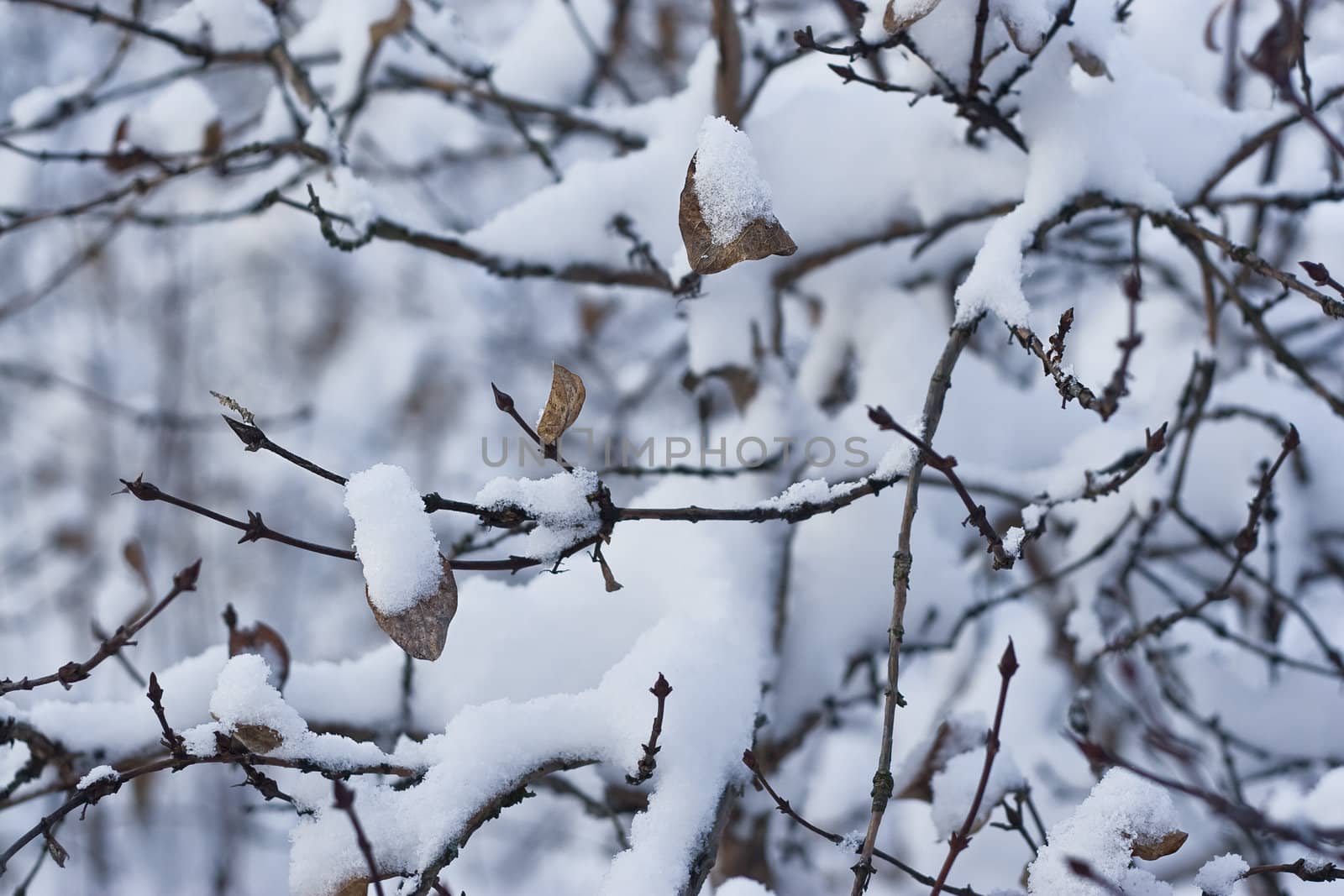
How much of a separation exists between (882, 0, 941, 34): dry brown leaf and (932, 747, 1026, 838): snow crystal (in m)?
0.77

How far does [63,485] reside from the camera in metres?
5.14

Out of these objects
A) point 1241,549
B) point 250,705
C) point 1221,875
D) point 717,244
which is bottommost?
point 1221,875

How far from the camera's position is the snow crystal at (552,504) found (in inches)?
28.0

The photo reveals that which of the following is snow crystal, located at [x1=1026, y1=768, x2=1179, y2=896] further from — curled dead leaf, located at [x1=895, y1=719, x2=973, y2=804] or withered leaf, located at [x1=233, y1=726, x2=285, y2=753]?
withered leaf, located at [x1=233, y1=726, x2=285, y2=753]

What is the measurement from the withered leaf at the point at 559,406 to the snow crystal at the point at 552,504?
4cm

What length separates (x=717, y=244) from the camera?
0.70m

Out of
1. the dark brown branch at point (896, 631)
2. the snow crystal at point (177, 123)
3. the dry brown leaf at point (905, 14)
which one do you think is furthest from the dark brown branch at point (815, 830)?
the snow crystal at point (177, 123)

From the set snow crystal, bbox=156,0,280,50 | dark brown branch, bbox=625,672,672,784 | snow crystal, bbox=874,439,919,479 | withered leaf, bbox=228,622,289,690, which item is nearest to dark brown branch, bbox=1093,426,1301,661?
snow crystal, bbox=874,439,919,479

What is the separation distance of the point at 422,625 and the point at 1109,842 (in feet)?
1.90

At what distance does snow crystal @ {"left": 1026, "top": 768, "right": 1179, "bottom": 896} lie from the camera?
2.35 ft

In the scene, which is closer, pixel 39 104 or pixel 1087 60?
pixel 1087 60

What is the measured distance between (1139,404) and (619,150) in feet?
4.29

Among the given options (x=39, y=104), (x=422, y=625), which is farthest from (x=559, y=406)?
(x=39, y=104)

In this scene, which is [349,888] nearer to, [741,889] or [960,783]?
[741,889]
